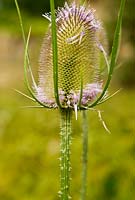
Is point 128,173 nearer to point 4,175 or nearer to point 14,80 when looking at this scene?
point 4,175

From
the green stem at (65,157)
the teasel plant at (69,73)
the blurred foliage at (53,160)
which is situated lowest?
the blurred foliage at (53,160)

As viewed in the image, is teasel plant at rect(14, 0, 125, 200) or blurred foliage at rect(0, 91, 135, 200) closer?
teasel plant at rect(14, 0, 125, 200)

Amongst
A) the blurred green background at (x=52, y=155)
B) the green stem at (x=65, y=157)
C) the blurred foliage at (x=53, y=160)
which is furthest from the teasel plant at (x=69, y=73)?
the blurred foliage at (x=53, y=160)

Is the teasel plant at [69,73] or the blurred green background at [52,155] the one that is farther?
the blurred green background at [52,155]

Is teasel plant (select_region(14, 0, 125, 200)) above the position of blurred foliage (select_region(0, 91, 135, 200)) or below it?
above

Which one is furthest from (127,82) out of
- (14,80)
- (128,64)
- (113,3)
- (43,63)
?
(43,63)

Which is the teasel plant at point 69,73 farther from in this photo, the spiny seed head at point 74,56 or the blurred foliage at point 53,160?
the blurred foliage at point 53,160

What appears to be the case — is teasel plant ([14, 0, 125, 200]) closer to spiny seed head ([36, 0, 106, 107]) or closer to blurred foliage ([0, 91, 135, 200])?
spiny seed head ([36, 0, 106, 107])

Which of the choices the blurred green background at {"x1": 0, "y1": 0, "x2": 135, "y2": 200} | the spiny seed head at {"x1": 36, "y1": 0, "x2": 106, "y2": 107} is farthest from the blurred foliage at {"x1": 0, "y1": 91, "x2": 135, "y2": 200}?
the spiny seed head at {"x1": 36, "y1": 0, "x2": 106, "y2": 107}

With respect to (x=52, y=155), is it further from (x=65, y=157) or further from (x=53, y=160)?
(x=65, y=157)
